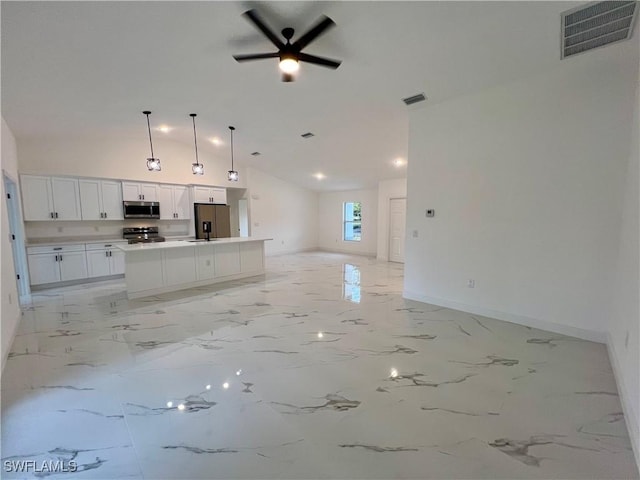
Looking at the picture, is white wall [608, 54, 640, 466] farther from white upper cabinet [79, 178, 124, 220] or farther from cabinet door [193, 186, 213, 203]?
white upper cabinet [79, 178, 124, 220]

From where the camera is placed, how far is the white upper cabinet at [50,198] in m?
5.01

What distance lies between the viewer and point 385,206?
8.07 meters

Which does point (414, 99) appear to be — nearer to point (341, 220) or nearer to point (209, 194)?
point (209, 194)

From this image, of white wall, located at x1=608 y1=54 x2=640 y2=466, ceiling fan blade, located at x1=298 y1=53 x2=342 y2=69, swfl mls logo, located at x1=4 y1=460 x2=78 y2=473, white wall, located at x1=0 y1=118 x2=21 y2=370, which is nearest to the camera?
swfl mls logo, located at x1=4 y1=460 x2=78 y2=473

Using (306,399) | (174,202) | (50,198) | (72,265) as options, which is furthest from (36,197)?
(306,399)

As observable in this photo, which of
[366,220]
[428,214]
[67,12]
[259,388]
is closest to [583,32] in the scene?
[428,214]

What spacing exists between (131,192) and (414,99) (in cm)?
589

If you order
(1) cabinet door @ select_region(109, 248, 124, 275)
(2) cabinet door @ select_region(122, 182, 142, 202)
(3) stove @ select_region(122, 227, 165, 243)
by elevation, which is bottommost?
(1) cabinet door @ select_region(109, 248, 124, 275)

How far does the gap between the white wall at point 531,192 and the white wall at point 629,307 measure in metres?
0.18

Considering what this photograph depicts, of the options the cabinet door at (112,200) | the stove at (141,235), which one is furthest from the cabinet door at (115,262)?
the cabinet door at (112,200)

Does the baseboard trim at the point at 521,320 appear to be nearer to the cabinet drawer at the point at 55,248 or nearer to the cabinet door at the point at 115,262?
the cabinet door at the point at 115,262

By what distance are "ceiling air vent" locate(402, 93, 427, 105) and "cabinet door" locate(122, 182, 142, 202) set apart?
5.69 meters

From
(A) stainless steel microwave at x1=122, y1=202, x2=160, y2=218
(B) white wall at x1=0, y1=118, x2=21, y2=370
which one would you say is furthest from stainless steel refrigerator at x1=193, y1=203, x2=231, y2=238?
(B) white wall at x1=0, y1=118, x2=21, y2=370

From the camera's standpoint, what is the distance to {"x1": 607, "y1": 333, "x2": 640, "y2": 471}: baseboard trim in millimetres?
1619
